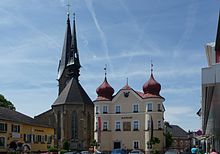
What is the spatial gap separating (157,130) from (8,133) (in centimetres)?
3067

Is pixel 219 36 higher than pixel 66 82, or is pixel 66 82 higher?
pixel 66 82

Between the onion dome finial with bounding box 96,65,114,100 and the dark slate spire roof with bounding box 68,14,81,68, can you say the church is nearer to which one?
the dark slate spire roof with bounding box 68,14,81,68

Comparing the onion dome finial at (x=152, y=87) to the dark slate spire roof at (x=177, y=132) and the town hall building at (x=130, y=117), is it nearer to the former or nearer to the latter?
the town hall building at (x=130, y=117)

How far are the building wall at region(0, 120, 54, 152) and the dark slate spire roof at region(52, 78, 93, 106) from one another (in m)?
23.7

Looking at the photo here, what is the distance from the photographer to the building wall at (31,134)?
59041mm

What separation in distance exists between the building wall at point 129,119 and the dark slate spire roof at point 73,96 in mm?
15553

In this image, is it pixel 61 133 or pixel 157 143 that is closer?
pixel 157 143

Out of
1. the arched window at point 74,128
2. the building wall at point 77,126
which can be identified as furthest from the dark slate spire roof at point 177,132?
the arched window at point 74,128

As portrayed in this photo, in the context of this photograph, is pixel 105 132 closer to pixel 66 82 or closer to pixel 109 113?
pixel 109 113

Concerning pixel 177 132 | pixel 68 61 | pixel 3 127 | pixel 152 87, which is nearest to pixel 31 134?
pixel 3 127

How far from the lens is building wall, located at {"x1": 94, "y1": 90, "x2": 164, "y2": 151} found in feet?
263

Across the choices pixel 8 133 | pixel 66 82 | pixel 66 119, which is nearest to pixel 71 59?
pixel 66 82

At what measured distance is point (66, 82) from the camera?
377 ft

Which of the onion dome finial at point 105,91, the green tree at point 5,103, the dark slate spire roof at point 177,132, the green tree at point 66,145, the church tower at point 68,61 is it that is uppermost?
the church tower at point 68,61
